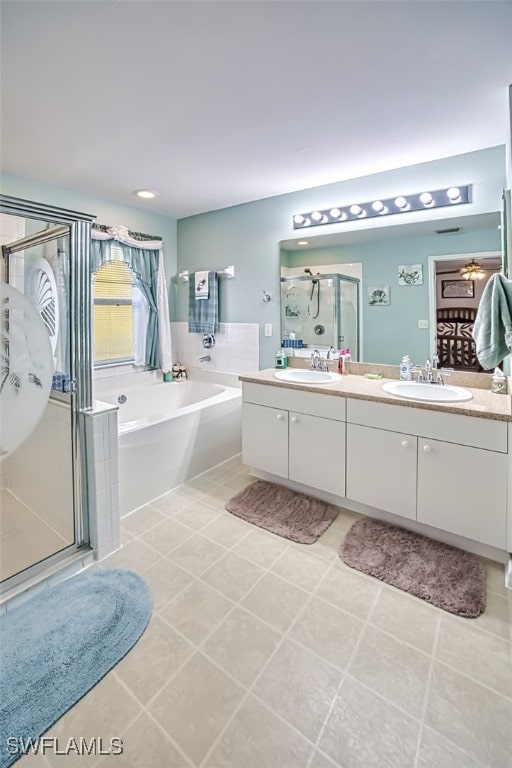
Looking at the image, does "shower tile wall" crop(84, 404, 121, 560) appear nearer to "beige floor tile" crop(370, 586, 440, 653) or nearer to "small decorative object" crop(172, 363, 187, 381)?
"beige floor tile" crop(370, 586, 440, 653)

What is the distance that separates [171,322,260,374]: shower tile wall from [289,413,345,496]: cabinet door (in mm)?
1081

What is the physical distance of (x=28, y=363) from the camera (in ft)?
5.35

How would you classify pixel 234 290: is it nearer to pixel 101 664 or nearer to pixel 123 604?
pixel 123 604

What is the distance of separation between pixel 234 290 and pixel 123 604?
2743mm

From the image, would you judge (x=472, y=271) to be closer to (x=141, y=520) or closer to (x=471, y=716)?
(x=471, y=716)

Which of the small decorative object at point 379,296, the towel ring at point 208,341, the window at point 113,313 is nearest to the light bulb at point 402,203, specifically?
the small decorative object at point 379,296

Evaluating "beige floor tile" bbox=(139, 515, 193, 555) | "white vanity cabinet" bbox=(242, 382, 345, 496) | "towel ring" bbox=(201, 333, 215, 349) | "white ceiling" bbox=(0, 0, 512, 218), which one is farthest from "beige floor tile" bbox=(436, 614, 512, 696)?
"towel ring" bbox=(201, 333, 215, 349)

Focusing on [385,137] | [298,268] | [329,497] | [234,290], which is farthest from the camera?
[234,290]

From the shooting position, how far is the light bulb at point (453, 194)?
231 cm

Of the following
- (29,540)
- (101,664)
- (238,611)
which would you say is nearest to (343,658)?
(238,611)

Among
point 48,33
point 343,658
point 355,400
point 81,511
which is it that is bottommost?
point 343,658

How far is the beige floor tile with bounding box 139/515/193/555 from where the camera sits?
80.6 inches

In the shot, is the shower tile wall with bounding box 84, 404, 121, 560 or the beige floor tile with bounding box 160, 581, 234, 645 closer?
the beige floor tile with bounding box 160, 581, 234, 645

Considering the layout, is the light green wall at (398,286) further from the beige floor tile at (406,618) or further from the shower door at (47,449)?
the shower door at (47,449)
